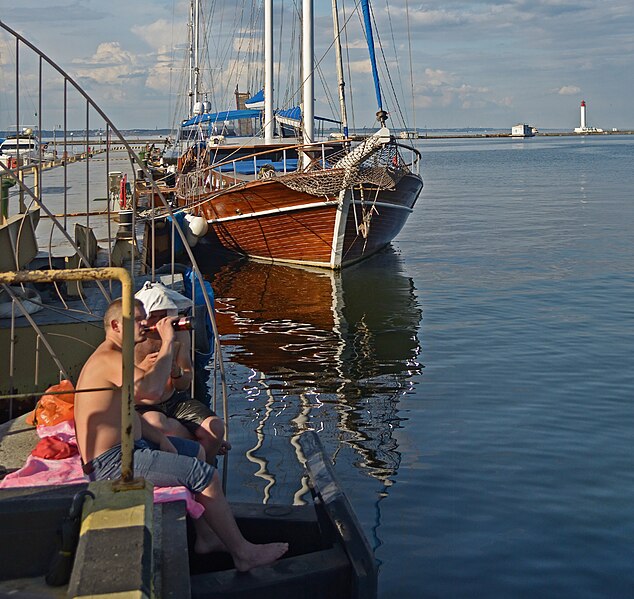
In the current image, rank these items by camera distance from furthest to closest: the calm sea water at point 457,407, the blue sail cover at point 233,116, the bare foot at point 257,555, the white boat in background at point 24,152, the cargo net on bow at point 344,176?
the blue sail cover at point 233,116 < the cargo net on bow at point 344,176 < the white boat in background at point 24,152 < the calm sea water at point 457,407 < the bare foot at point 257,555

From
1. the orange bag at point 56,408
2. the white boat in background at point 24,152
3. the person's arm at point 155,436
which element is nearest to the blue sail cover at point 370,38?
the white boat in background at point 24,152

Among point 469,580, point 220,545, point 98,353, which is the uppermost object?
point 98,353

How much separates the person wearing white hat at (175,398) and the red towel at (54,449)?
0.55 meters

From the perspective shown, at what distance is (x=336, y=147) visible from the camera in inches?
848

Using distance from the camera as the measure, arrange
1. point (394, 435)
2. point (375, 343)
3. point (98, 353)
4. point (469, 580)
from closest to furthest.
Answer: point (98, 353) < point (469, 580) < point (394, 435) < point (375, 343)

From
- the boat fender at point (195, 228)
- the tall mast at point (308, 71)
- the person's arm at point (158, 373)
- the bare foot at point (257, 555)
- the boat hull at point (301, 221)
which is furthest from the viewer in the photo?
the tall mast at point (308, 71)

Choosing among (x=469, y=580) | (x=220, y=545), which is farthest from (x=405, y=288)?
(x=220, y=545)

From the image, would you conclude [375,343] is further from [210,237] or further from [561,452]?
[210,237]

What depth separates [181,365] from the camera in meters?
5.85

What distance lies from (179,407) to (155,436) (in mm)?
1063

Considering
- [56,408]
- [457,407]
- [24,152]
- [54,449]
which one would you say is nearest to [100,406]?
[54,449]

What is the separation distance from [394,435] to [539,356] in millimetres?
3621

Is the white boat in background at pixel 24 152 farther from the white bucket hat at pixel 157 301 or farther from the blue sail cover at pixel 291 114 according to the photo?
the blue sail cover at pixel 291 114

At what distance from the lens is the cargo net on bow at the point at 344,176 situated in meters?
17.7
